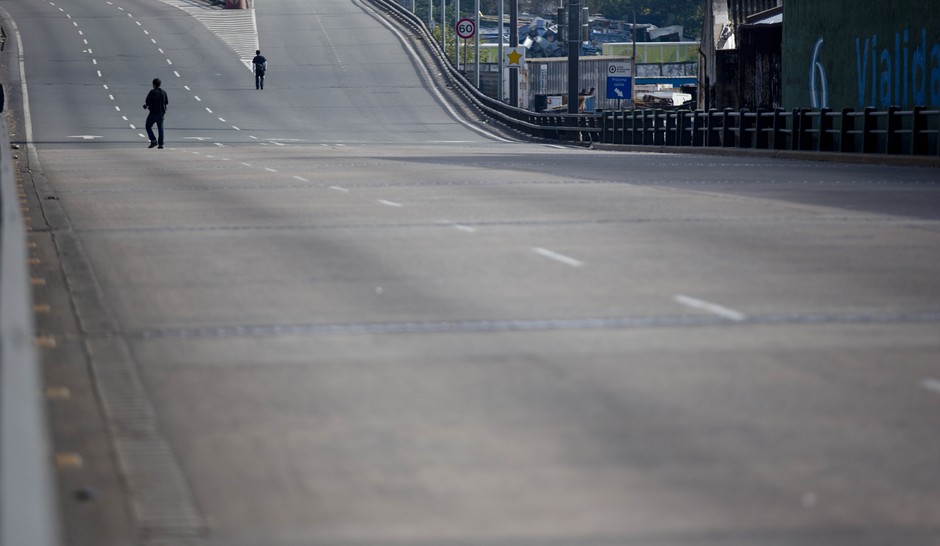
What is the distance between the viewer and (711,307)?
10.8 meters

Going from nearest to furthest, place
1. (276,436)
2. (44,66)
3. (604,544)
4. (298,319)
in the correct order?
(604,544) → (276,436) → (298,319) → (44,66)

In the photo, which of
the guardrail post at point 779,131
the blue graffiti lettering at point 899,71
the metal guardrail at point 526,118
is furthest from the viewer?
the metal guardrail at point 526,118

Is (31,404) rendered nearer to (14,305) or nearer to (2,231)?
(14,305)

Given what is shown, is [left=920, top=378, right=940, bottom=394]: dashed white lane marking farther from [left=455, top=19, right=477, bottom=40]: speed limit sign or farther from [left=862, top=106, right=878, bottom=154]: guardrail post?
[left=455, top=19, right=477, bottom=40]: speed limit sign

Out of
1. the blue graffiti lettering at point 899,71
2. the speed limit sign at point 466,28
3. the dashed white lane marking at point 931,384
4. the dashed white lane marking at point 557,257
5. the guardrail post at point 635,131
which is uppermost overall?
the speed limit sign at point 466,28

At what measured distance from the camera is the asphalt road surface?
582 centimetres

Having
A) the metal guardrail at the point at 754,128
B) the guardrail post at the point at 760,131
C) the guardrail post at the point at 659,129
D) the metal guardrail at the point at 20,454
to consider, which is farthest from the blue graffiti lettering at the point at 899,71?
the metal guardrail at the point at 20,454

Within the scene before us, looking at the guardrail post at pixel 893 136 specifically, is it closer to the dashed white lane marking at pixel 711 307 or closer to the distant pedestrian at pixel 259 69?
the dashed white lane marking at pixel 711 307

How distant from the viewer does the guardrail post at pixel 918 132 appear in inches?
1248

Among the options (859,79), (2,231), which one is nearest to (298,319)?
(2,231)

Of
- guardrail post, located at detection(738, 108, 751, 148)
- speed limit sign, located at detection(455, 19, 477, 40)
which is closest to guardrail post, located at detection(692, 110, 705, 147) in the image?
guardrail post, located at detection(738, 108, 751, 148)

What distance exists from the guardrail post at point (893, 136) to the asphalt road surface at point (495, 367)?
11.0 metres

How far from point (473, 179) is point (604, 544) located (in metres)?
21.3

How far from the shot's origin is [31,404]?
463cm
